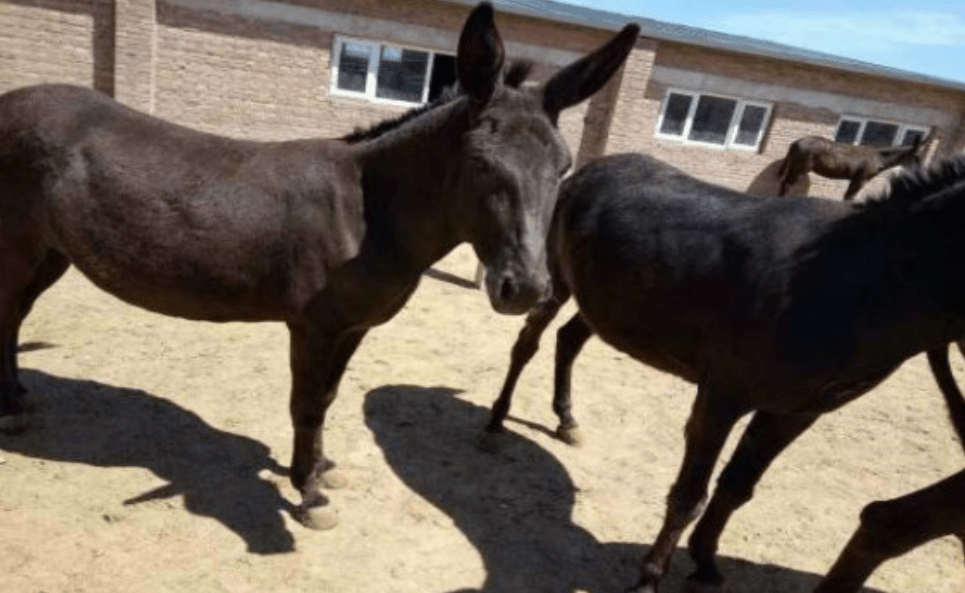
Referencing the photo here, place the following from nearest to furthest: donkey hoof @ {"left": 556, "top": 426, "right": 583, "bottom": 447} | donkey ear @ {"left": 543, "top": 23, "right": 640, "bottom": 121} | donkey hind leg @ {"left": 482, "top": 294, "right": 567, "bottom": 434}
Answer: donkey ear @ {"left": 543, "top": 23, "right": 640, "bottom": 121}
donkey hind leg @ {"left": 482, "top": 294, "right": 567, "bottom": 434}
donkey hoof @ {"left": 556, "top": 426, "right": 583, "bottom": 447}

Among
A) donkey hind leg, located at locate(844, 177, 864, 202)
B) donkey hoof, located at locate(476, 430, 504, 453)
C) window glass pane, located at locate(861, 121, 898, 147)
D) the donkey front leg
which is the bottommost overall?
donkey hoof, located at locate(476, 430, 504, 453)

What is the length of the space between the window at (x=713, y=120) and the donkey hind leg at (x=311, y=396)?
39.2 feet

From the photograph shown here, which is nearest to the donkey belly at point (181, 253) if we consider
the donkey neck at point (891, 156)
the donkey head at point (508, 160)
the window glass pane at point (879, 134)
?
the donkey head at point (508, 160)

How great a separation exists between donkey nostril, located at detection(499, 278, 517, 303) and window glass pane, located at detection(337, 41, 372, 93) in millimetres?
10139

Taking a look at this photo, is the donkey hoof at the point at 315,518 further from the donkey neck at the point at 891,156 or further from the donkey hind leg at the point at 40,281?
the donkey neck at the point at 891,156

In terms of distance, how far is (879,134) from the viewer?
1578cm

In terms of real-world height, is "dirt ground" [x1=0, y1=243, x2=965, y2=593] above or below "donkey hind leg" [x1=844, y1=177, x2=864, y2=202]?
below

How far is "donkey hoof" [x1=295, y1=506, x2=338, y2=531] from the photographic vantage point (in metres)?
3.70

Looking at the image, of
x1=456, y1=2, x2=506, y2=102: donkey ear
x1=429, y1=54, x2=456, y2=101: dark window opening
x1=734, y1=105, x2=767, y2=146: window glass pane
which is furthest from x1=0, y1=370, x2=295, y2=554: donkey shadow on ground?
x1=734, y1=105, x2=767, y2=146: window glass pane

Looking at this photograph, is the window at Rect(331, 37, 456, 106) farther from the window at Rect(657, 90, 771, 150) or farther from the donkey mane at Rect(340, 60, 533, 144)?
the donkey mane at Rect(340, 60, 533, 144)

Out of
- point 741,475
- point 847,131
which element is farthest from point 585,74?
point 847,131

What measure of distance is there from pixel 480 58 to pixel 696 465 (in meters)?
2.36

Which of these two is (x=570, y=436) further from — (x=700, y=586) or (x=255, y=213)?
(x=255, y=213)

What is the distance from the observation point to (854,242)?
3000 mm
